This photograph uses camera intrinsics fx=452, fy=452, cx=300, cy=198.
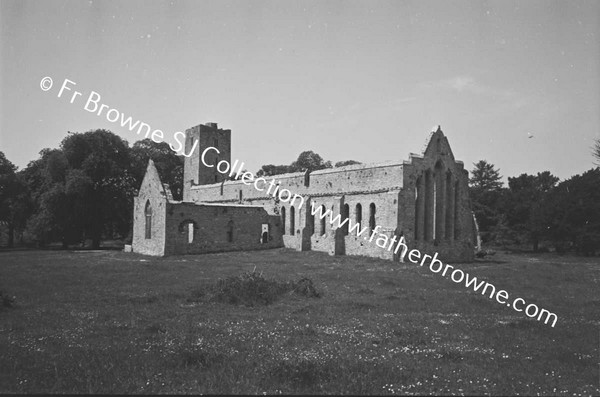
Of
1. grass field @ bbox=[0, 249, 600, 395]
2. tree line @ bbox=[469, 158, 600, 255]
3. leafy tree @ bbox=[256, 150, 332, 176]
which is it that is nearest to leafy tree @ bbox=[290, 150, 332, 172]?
leafy tree @ bbox=[256, 150, 332, 176]

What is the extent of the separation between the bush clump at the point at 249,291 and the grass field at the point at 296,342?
1.24 ft

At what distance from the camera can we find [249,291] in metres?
14.9

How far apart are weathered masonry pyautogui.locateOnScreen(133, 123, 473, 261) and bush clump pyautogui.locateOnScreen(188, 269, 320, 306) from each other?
16.8 metres

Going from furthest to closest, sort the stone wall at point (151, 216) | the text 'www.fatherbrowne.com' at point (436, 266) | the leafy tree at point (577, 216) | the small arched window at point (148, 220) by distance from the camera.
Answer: the leafy tree at point (577, 216)
the small arched window at point (148, 220)
the stone wall at point (151, 216)
the text 'www.fatherbrowne.com' at point (436, 266)

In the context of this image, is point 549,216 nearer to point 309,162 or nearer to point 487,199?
point 487,199

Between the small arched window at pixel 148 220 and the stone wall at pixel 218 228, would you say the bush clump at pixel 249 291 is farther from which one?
the small arched window at pixel 148 220

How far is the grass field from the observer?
7.27 metres

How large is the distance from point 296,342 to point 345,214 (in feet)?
90.6

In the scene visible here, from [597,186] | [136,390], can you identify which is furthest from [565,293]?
[597,186]

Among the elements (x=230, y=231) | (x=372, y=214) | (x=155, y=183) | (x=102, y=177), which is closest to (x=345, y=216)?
(x=372, y=214)

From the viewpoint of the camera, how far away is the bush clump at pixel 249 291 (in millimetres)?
14594

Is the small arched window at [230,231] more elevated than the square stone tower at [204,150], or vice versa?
the square stone tower at [204,150]

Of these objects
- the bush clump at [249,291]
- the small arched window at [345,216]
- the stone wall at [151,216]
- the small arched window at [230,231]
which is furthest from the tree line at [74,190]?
the bush clump at [249,291]

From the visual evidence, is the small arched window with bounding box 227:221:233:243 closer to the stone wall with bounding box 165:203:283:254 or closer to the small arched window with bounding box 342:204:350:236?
the stone wall with bounding box 165:203:283:254
